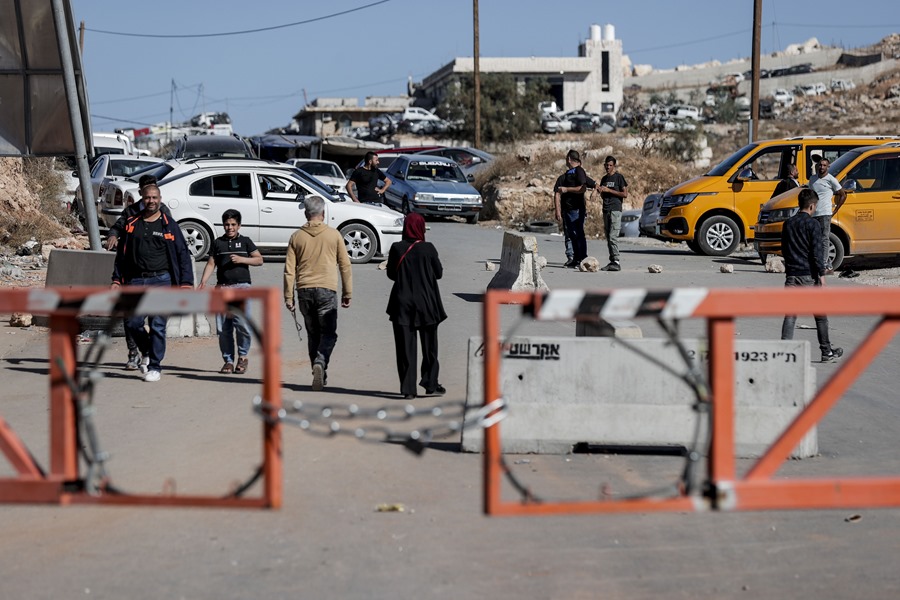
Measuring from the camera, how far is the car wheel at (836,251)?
18.4m

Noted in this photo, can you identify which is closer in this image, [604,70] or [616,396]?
[616,396]

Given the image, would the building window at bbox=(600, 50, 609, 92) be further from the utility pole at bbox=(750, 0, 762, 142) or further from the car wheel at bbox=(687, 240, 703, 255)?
the car wheel at bbox=(687, 240, 703, 255)

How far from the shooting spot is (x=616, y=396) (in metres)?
8.24

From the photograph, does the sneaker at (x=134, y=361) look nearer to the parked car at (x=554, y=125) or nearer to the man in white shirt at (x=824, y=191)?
the man in white shirt at (x=824, y=191)

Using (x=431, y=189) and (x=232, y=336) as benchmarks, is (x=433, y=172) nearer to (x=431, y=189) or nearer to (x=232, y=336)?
(x=431, y=189)

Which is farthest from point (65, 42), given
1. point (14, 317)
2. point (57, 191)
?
point (57, 191)

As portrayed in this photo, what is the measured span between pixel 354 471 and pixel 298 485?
494 millimetres

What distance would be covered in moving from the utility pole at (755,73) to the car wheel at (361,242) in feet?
46.5

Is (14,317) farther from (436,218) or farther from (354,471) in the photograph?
(436,218)

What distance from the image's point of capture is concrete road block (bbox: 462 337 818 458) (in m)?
8.20

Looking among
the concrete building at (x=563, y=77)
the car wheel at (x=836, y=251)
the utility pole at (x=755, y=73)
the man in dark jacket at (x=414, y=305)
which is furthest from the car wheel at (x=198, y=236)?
the concrete building at (x=563, y=77)

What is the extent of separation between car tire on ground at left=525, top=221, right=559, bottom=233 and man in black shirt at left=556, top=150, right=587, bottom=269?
847cm

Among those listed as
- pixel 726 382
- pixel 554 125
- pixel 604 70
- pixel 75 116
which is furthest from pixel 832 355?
pixel 604 70

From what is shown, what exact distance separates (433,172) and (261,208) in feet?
37.6
